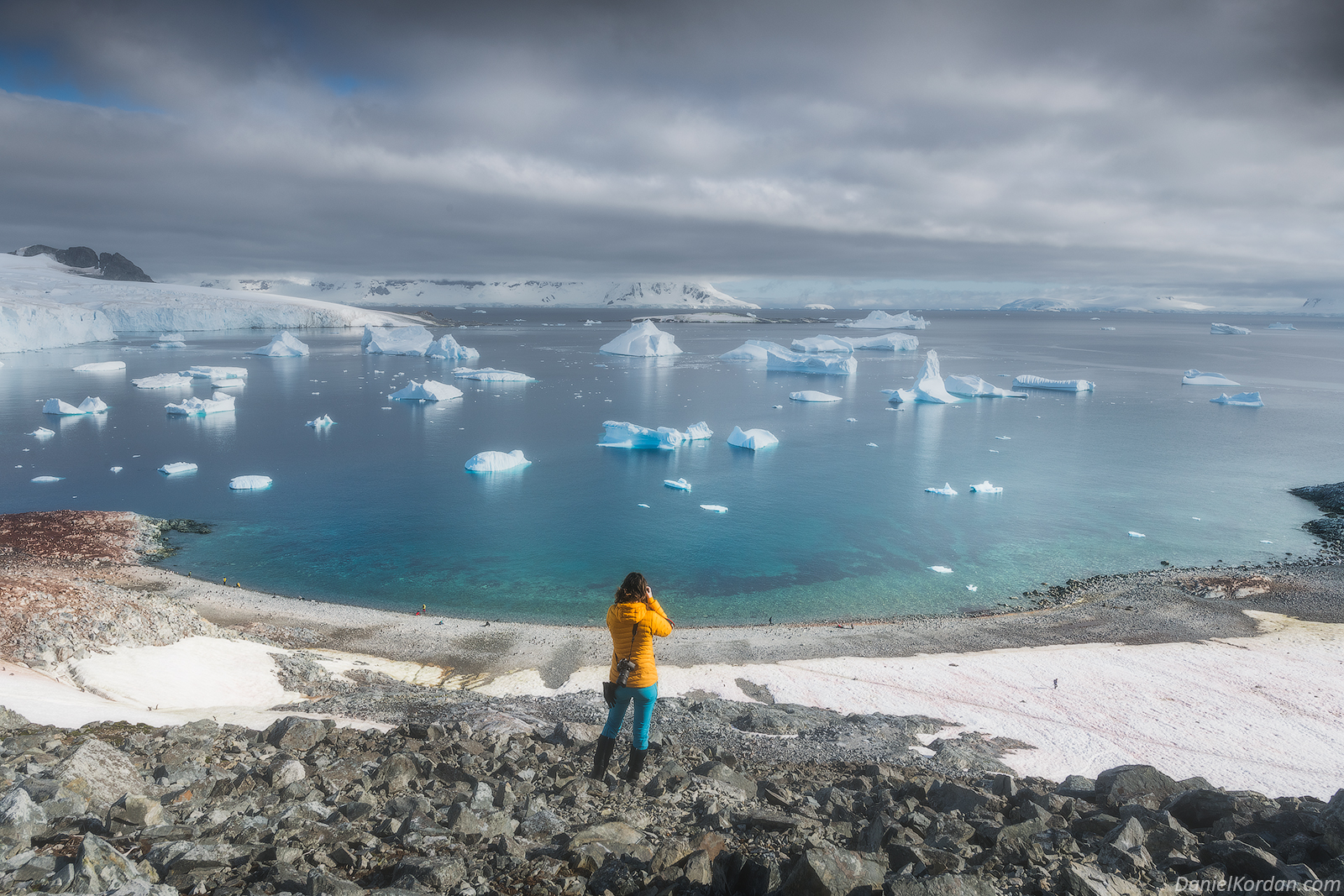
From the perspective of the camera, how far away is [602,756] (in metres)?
6.00

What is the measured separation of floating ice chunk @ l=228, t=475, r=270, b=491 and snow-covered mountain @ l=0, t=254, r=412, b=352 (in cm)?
5751

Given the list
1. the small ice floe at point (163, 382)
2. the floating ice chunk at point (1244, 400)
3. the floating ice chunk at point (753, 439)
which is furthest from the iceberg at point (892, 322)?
the small ice floe at point (163, 382)

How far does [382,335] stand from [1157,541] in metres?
71.1

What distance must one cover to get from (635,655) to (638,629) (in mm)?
232

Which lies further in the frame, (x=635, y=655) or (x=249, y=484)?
(x=249, y=484)

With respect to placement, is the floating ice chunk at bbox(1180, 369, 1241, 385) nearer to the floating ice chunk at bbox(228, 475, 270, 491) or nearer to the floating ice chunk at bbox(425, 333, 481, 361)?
the floating ice chunk at bbox(425, 333, 481, 361)

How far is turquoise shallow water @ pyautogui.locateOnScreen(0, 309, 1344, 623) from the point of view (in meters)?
17.8

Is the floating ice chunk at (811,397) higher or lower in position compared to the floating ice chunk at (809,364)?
lower

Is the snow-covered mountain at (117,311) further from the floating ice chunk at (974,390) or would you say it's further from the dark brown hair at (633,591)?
the dark brown hair at (633,591)

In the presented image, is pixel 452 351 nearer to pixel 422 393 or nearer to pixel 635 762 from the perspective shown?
pixel 422 393

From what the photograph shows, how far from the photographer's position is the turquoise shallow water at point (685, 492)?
58.3ft

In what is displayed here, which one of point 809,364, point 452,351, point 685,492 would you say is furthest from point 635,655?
point 452,351

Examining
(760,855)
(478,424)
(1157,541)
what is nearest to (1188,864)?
(760,855)

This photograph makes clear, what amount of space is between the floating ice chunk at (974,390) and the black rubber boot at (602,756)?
47.7 metres
